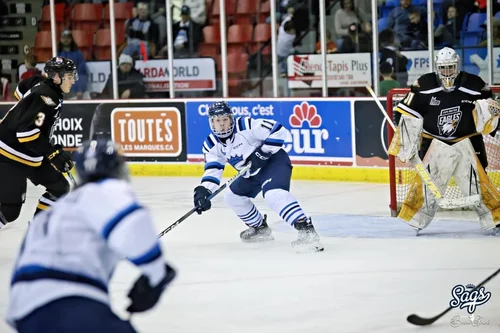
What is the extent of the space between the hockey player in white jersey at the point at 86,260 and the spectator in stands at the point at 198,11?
308 inches

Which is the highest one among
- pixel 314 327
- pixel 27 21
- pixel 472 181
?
pixel 27 21

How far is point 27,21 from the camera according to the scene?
1115cm

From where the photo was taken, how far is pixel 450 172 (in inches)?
242

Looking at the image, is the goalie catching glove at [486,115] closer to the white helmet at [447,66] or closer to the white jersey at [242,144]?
the white helmet at [447,66]

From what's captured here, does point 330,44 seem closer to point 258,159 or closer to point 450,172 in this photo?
point 450,172

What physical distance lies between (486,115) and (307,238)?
1250mm

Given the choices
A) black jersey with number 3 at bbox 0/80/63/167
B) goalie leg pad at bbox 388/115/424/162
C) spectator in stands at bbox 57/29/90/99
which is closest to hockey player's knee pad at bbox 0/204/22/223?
black jersey with number 3 at bbox 0/80/63/167

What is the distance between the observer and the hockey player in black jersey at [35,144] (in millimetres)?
5789

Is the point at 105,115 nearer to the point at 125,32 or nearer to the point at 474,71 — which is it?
the point at 125,32

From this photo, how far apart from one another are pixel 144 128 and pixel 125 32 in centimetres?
111

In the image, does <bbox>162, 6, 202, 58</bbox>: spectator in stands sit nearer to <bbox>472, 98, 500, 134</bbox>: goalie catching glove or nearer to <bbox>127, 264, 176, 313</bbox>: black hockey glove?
<bbox>472, 98, 500, 134</bbox>: goalie catching glove

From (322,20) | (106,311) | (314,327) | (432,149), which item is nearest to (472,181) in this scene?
(432,149)

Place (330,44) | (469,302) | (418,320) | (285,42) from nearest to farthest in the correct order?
1. (418,320)
2. (469,302)
3. (330,44)
4. (285,42)

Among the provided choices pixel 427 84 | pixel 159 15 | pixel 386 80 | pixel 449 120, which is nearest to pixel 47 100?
pixel 427 84
